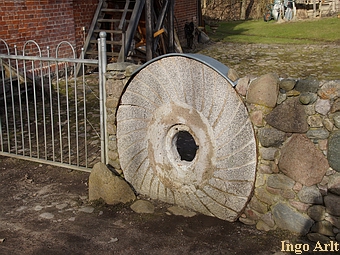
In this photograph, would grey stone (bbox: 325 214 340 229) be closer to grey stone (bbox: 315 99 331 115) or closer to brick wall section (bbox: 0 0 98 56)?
grey stone (bbox: 315 99 331 115)

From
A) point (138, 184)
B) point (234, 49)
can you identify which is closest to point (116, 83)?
point (138, 184)

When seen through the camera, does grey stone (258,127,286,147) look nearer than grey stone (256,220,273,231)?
Yes

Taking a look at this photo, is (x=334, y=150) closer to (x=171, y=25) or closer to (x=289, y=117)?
(x=289, y=117)

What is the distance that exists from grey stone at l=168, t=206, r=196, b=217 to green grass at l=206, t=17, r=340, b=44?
41.2 ft

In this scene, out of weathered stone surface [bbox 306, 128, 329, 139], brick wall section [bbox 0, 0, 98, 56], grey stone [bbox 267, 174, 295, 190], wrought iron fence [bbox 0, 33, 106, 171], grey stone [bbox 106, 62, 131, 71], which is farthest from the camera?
brick wall section [bbox 0, 0, 98, 56]

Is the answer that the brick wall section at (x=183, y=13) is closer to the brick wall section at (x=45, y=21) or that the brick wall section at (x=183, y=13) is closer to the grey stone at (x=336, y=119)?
the brick wall section at (x=45, y=21)

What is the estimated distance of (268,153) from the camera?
12.6ft

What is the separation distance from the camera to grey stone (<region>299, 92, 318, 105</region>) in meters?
3.57

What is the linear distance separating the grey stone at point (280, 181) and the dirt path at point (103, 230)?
1.34 feet

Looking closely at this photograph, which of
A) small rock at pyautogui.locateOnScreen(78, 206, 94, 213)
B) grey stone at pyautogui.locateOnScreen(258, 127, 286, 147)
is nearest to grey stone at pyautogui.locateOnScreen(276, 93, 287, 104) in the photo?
grey stone at pyautogui.locateOnScreen(258, 127, 286, 147)

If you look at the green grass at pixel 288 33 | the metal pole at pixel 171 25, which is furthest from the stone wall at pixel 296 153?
the green grass at pixel 288 33

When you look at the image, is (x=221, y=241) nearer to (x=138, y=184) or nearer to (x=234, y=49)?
A: (x=138, y=184)

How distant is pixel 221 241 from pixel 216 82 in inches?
52.9

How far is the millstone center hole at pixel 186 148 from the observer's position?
5.70m
